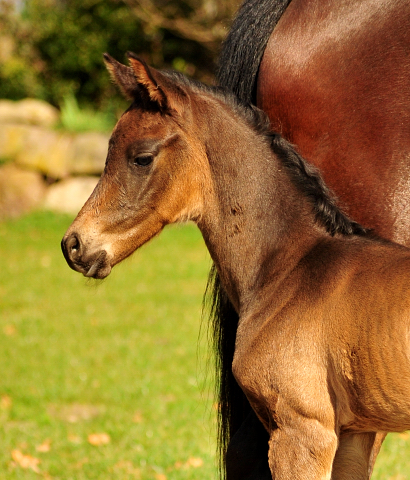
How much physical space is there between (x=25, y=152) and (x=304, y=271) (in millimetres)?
10419

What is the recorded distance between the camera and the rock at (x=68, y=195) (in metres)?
12.3

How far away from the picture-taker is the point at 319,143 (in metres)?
2.93

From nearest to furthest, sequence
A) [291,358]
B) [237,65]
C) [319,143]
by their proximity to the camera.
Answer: [291,358] < [319,143] < [237,65]

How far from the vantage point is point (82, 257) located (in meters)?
2.70

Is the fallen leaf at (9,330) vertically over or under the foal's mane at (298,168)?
under

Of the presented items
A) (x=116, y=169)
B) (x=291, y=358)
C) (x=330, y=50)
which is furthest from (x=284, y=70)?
(x=291, y=358)

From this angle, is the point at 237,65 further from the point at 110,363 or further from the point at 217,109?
the point at 110,363

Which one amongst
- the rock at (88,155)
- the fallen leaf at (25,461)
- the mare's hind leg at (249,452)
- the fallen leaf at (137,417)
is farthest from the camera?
the rock at (88,155)

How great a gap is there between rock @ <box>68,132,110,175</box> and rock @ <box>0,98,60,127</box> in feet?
3.38

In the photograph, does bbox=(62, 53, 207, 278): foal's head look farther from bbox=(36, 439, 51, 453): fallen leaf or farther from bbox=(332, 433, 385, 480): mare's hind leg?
bbox=(36, 439, 51, 453): fallen leaf

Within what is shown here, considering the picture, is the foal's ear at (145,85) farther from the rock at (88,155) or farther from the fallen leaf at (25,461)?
the rock at (88,155)

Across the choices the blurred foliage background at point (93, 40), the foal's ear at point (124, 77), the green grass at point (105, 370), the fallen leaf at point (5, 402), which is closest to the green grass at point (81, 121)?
the blurred foliage background at point (93, 40)

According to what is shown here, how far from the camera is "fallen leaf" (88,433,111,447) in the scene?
4.77 m

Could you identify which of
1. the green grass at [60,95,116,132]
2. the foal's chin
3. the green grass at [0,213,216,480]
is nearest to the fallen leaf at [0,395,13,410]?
the green grass at [0,213,216,480]
